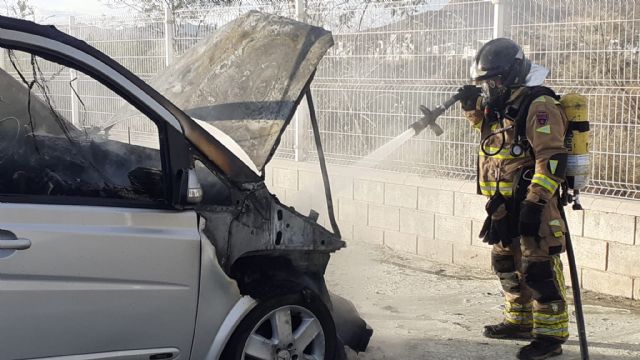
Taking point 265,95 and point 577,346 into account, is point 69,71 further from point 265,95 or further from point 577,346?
point 577,346

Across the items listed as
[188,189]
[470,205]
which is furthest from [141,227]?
[470,205]

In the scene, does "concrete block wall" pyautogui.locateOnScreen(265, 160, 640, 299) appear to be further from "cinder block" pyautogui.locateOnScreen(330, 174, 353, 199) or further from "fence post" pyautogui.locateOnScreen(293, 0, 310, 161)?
"fence post" pyautogui.locateOnScreen(293, 0, 310, 161)

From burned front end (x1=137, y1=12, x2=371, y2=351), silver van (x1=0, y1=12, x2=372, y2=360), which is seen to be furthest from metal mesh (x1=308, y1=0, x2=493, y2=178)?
silver van (x1=0, y1=12, x2=372, y2=360)

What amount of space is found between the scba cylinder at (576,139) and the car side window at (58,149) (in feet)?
8.37

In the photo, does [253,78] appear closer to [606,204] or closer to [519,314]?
[519,314]

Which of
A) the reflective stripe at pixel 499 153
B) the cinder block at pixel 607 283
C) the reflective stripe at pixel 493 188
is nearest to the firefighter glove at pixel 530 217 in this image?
the reflective stripe at pixel 493 188

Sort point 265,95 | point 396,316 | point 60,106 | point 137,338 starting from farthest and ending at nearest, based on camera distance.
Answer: point 396,316 → point 265,95 → point 60,106 → point 137,338

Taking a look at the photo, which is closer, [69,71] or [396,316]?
[69,71]

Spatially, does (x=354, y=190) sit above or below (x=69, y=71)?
below

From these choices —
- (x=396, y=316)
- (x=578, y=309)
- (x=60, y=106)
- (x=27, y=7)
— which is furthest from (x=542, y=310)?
(x=27, y=7)

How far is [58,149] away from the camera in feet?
Result: 11.3

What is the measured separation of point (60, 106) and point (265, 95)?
41.6 inches

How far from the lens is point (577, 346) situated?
5.09 metres

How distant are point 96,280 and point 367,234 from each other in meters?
5.03
